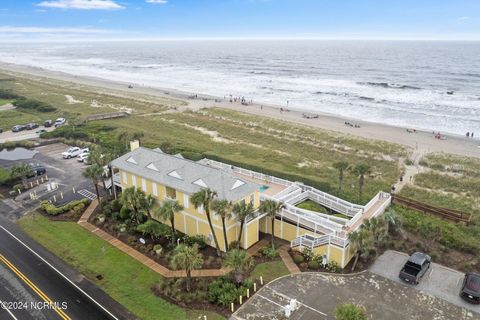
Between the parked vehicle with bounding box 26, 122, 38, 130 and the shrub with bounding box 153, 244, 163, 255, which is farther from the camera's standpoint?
the parked vehicle with bounding box 26, 122, 38, 130

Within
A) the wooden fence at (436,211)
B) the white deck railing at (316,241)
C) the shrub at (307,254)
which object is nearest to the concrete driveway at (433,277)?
the white deck railing at (316,241)

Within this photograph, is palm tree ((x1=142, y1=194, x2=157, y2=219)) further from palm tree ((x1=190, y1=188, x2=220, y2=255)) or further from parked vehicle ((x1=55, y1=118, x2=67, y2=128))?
parked vehicle ((x1=55, y1=118, x2=67, y2=128))

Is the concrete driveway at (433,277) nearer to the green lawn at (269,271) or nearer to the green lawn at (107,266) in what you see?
the green lawn at (269,271)

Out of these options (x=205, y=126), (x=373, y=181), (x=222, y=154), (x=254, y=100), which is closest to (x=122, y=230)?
(x=222, y=154)

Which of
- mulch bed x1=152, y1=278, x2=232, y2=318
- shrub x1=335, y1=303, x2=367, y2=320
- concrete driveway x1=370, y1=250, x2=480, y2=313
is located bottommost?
concrete driveway x1=370, y1=250, x2=480, y2=313

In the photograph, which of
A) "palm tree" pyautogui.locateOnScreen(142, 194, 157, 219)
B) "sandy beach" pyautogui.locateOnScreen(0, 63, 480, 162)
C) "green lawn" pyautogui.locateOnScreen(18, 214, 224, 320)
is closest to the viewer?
"green lawn" pyautogui.locateOnScreen(18, 214, 224, 320)

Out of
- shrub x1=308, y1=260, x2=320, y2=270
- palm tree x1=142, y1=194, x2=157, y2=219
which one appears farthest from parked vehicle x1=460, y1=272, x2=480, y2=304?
palm tree x1=142, y1=194, x2=157, y2=219

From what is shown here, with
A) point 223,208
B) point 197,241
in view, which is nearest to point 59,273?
point 197,241

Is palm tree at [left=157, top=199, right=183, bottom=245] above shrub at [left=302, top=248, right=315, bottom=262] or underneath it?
above
